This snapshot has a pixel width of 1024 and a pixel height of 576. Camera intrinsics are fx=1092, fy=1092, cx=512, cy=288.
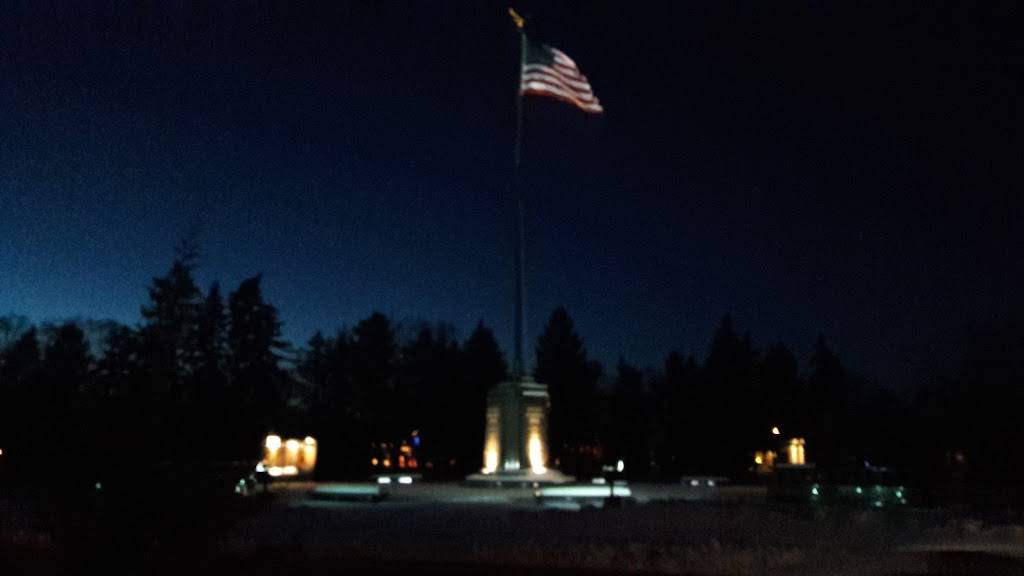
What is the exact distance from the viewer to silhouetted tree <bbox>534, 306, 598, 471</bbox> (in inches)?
2805

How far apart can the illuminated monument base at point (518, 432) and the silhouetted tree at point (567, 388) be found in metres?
22.5

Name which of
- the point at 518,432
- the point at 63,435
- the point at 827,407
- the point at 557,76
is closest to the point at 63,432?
the point at 63,435

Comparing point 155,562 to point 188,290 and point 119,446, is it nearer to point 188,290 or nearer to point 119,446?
point 119,446

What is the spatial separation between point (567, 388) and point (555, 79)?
3780 cm

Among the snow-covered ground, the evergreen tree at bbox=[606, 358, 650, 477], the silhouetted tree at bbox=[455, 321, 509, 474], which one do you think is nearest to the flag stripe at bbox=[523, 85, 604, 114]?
the snow-covered ground

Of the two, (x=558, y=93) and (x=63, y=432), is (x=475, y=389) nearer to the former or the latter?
(x=558, y=93)

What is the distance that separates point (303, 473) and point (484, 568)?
51.6 meters

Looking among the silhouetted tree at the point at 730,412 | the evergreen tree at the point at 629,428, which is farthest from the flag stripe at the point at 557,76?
the evergreen tree at the point at 629,428

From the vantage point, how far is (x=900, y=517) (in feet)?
88.7

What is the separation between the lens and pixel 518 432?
47.5 m

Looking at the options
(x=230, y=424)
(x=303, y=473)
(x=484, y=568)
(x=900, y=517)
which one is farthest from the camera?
(x=303, y=473)

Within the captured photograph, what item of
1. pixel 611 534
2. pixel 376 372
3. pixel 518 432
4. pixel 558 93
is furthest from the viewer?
pixel 376 372

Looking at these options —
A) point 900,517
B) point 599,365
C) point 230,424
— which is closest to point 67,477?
point 230,424

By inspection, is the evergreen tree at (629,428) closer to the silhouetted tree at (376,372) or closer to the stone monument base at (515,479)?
the silhouetted tree at (376,372)
